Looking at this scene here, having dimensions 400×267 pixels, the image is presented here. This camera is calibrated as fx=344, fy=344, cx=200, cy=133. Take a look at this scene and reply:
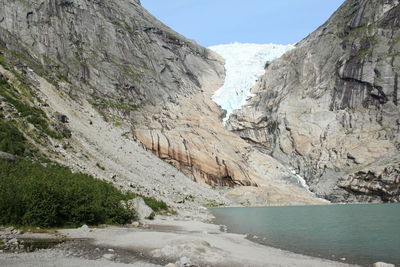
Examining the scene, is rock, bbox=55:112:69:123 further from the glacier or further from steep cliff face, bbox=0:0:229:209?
the glacier

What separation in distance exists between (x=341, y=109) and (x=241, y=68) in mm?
55970

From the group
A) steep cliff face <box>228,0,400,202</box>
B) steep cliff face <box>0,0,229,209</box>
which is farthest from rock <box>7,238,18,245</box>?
steep cliff face <box>228,0,400,202</box>

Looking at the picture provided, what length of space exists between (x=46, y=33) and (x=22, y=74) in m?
24.9

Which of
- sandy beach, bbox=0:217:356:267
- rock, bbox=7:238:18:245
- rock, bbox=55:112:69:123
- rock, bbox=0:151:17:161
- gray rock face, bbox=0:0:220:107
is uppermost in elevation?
gray rock face, bbox=0:0:220:107

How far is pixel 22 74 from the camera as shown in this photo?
57875 millimetres

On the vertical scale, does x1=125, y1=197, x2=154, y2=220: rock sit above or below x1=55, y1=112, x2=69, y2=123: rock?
below

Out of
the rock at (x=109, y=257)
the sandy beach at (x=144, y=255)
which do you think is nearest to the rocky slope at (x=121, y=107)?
the sandy beach at (x=144, y=255)

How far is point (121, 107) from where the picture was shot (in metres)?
79.9

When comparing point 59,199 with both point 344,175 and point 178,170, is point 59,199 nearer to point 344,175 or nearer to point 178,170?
point 178,170

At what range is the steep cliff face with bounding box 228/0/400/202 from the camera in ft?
250

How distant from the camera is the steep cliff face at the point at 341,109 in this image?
76.2 meters

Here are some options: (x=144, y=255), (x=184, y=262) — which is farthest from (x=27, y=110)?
(x=184, y=262)

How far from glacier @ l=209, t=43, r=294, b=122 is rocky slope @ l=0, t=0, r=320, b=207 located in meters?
9.36

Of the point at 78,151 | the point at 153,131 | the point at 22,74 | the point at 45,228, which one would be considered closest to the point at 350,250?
the point at 45,228
